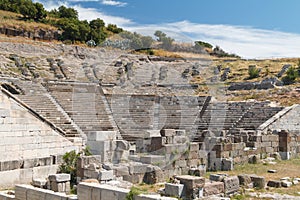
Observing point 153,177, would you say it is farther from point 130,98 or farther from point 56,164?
point 130,98

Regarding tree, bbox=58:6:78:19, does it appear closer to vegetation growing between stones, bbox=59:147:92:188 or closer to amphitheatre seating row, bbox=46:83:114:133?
amphitheatre seating row, bbox=46:83:114:133

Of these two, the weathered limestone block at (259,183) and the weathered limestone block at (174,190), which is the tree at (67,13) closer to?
the weathered limestone block at (259,183)

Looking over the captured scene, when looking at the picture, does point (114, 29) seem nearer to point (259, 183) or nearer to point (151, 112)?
point (151, 112)

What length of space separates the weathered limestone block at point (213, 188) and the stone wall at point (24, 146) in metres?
4.18

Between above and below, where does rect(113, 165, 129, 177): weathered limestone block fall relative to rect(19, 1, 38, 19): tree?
below

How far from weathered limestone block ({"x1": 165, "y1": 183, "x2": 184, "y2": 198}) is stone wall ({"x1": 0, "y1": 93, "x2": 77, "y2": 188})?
3606 mm

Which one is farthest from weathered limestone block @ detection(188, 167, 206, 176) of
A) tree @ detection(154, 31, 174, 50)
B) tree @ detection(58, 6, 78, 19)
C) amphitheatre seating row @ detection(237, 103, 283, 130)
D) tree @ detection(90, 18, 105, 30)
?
tree @ detection(58, 6, 78, 19)

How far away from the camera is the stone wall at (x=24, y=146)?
10250 mm

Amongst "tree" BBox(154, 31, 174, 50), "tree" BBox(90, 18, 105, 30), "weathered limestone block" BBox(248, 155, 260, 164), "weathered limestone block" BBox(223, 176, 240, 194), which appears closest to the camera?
Answer: "weathered limestone block" BBox(223, 176, 240, 194)

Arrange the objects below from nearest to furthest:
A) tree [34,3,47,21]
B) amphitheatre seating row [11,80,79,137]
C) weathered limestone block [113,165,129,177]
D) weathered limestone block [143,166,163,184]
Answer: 1. weathered limestone block [113,165,129,177]
2. weathered limestone block [143,166,163,184]
3. amphitheatre seating row [11,80,79,137]
4. tree [34,3,47,21]

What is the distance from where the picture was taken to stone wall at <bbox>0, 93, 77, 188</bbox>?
33.6 ft

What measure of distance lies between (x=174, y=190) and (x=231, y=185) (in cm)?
207

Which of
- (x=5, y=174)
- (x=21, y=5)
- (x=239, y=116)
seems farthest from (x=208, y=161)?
(x=21, y=5)

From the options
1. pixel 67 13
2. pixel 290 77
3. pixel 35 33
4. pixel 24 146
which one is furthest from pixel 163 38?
pixel 67 13
